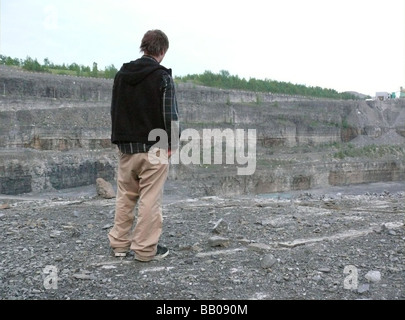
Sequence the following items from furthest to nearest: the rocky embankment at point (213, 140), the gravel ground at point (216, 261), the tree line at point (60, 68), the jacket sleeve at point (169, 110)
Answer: the tree line at point (60, 68), the rocky embankment at point (213, 140), the jacket sleeve at point (169, 110), the gravel ground at point (216, 261)

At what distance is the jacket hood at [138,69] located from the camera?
3.87 metres

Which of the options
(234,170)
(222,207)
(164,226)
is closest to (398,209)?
(222,207)

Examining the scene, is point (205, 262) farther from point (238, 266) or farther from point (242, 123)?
point (242, 123)

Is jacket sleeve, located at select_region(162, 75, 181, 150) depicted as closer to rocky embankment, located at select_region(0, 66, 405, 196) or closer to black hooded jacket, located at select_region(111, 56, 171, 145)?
black hooded jacket, located at select_region(111, 56, 171, 145)

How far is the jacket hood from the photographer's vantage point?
387 cm

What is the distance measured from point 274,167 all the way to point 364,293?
90.9 feet

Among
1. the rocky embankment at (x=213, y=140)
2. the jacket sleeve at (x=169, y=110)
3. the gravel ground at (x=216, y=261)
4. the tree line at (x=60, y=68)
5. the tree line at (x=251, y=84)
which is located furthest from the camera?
the tree line at (x=251, y=84)

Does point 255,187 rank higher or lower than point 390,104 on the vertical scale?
lower

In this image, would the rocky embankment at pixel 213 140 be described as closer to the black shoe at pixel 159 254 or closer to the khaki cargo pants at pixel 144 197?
the khaki cargo pants at pixel 144 197

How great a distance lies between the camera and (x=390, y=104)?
52562mm

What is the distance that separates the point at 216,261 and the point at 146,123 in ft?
4.56

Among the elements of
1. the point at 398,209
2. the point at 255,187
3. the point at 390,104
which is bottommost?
the point at 255,187

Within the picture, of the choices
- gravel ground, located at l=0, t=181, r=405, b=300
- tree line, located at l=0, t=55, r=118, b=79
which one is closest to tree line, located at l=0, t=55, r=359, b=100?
tree line, located at l=0, t=55, r=118, b=79

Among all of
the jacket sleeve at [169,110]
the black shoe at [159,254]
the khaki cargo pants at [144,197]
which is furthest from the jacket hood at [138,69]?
the black shoe at [159,254]
